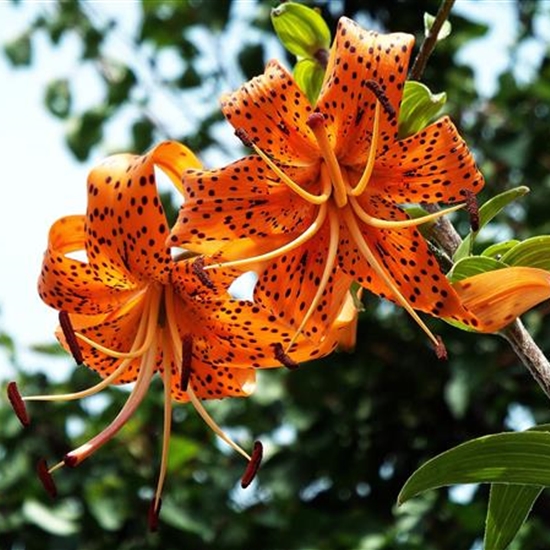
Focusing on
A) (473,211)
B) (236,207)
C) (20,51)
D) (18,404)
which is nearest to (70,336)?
(18,404)

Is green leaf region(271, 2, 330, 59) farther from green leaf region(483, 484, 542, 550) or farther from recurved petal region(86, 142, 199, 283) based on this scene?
green leaf region(483, 484, 542, 550)

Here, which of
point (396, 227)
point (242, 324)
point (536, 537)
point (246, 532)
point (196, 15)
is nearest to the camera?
point (396, 227)

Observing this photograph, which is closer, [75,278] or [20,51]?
[75,278]

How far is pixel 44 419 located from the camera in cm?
264

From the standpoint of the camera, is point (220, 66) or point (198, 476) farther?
point (220, 66)

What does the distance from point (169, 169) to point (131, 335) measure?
26 centimetres

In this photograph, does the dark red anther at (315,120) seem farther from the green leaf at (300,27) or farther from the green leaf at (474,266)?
the green leaf at (300,27)

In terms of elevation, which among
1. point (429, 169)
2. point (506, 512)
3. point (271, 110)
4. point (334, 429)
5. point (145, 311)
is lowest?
point (334, 429)

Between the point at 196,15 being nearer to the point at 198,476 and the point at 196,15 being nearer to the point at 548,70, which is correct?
the point at 548,70

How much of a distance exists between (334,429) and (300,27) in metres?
1.47

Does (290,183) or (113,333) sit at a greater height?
(290,183)

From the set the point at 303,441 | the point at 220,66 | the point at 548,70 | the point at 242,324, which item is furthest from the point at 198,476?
the point at 242,324

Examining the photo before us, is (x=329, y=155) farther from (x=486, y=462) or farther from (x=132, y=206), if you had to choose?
(x=486, y=462)

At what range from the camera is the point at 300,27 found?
142 centimetres
